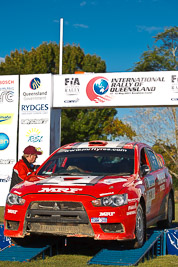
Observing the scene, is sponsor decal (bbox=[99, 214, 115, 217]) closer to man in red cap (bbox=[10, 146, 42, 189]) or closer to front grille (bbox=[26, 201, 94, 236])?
front grille (bbox=[26, 201, 94, 236])

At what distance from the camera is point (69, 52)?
166ft

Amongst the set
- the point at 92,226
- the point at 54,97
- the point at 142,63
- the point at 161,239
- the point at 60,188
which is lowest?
the point at 161,239

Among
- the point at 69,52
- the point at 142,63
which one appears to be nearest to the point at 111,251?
the point at 142,63

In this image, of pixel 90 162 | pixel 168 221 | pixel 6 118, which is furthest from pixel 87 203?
pixel 6 118

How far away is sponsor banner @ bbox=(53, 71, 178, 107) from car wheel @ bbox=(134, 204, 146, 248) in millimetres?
9404

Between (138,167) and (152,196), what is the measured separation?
67cm

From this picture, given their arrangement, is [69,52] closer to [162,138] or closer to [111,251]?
[162,138]

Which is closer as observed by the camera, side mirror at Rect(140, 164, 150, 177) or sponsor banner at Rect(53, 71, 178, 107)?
side mirror at Rect(140, 164, 150, 177)

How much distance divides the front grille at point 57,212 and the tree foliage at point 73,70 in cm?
3379

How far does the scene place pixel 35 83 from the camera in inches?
686

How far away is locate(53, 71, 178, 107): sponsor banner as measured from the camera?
639 inches

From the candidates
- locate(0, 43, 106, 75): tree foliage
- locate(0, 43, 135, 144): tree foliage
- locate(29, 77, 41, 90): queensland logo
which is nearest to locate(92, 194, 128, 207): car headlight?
locate(29, 77, 41, 90): queensland logo

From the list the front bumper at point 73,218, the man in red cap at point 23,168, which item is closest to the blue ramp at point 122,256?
the front bumper at point 73,218

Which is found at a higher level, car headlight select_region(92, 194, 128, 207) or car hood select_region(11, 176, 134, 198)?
car hood select_region(11, 176, 134, 198)
